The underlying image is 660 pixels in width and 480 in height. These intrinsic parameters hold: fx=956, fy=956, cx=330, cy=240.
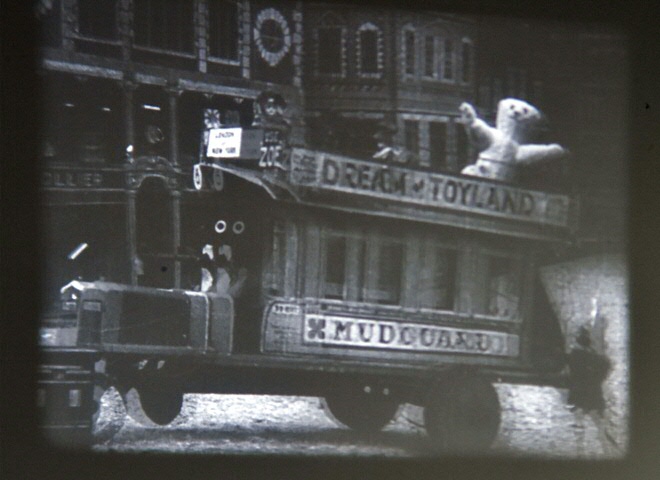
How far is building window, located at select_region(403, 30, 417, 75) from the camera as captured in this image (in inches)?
136

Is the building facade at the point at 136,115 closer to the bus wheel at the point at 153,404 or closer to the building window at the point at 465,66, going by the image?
the bus wheel at the point at 153,404

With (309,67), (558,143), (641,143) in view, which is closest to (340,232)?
(309,67)

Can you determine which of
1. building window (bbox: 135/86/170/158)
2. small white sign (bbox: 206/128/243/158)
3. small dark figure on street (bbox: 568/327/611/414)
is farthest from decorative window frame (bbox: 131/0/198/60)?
small dark figure on street (bbox: 568/327/611/414)

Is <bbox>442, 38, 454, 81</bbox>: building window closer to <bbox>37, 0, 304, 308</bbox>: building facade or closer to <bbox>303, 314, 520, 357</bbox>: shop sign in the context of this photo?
<bbox>37, 0, 304, 308</bbox>: building facade

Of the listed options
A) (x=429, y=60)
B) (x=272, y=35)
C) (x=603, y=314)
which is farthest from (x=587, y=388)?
(x=272, y=35)

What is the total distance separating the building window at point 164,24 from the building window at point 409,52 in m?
0.76

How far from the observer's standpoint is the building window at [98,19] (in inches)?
128

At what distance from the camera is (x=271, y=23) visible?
11.1 feet

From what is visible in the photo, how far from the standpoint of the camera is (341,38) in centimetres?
343

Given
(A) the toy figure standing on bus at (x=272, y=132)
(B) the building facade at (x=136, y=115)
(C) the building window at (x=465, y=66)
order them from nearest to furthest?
1. (B) the building facade at (x=136, y=115)
2. (A) the toy figure standing on bus at (x=272, y=132)
3. (C) the building window at (x=465, y=66)

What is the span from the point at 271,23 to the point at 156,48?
1.35 ft

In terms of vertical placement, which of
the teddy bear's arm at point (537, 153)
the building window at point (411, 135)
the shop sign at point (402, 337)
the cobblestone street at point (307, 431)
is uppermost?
the building window at point (411, 135)

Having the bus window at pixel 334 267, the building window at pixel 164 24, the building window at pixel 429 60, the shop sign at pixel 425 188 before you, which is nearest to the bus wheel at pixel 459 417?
the bus window at pixel 334 267

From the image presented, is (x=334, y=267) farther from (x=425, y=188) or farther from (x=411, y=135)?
(x=411, y=135)
